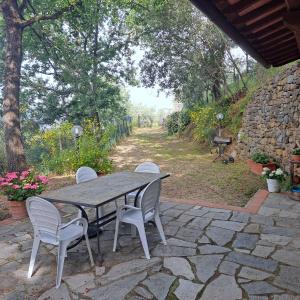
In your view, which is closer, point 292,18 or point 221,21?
point 292,18

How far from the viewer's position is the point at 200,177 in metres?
6.63

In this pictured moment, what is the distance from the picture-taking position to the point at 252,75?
410 inches

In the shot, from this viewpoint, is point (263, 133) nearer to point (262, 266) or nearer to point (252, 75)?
point (252, 75)

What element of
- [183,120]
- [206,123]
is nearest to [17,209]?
[206,123]

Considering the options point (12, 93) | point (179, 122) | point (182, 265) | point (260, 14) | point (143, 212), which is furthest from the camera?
point (179, 122)

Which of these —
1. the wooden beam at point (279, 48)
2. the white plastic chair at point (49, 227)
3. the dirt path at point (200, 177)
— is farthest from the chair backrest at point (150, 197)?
the wooden beam at point (279, 48)

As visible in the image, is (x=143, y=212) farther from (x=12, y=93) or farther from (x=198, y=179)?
(x=12, y=93)

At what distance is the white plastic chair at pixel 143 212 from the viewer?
2.76 metres

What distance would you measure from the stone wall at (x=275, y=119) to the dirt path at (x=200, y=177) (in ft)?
2.49

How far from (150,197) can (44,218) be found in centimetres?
107

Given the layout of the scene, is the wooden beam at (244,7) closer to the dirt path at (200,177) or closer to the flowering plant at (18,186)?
the dirt path at (200,177)

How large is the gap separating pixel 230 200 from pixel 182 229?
165 centimetres

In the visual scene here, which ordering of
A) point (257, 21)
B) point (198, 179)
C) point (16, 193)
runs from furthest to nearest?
point (198, 179) → point (16, 193) → point (257, 21)

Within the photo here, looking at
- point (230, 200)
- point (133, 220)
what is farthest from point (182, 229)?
point (230, 200)
